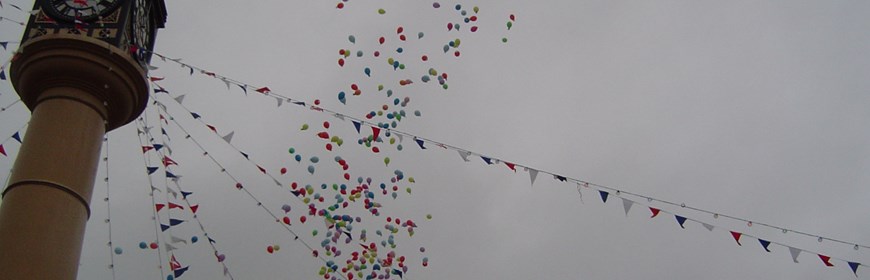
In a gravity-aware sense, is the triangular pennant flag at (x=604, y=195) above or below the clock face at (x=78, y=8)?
below

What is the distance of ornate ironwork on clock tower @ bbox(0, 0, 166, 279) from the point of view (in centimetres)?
1000

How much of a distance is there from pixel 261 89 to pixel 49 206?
3096 mm

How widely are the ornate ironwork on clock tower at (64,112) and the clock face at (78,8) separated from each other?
0.05 feet

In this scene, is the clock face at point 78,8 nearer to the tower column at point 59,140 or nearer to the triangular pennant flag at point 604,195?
the tower column at point 59,140

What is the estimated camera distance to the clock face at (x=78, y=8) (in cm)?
1215

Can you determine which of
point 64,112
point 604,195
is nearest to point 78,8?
point 64,112

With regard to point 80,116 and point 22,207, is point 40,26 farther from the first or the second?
point 22,207

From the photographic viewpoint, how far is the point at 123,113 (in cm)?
1212

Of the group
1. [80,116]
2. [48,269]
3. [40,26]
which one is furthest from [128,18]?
[48,269]

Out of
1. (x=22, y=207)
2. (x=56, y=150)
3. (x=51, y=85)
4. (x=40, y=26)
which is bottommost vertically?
(x=22, y=207)

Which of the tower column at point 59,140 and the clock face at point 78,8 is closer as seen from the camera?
the tower column at point 59,140

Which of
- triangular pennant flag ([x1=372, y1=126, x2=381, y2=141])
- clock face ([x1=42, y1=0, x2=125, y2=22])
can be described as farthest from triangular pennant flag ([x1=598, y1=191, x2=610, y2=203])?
clock face ([x1=42, y1=0, x2=125, y2=22])

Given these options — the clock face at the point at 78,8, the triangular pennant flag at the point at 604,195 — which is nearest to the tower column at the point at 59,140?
the clock face at the point at 78,8

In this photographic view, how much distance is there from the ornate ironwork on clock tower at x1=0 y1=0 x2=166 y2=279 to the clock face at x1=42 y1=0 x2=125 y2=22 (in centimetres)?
1
